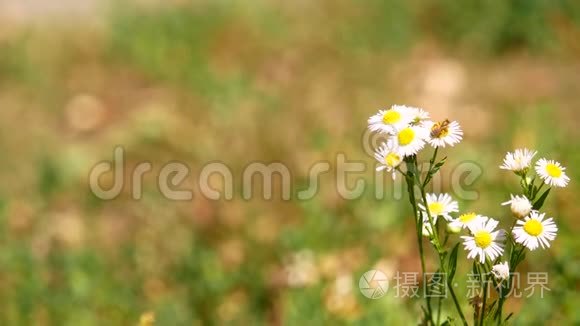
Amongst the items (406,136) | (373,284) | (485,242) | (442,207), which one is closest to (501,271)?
(485,242)

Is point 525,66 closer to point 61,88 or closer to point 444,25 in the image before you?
point 444,25

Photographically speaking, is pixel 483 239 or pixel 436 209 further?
pixel 436 209

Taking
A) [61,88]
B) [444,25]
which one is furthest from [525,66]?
[61,88]

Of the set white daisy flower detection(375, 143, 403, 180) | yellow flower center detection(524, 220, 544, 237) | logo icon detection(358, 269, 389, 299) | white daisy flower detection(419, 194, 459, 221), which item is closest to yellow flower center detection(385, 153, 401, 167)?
white daisy flower detection(375, 143, 403, 180)

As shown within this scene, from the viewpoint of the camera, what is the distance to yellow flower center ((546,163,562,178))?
1359mm

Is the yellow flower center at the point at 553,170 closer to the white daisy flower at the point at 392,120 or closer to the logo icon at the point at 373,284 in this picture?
the white daisy flower at the point at 392,120

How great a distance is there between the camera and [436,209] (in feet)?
4.77

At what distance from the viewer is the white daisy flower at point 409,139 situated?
52.3 inches

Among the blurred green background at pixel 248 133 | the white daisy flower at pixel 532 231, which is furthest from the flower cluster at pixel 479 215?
the blurred green background at pixel 248 133

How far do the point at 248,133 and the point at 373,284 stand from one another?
122 cm

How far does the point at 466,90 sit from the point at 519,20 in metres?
0.48

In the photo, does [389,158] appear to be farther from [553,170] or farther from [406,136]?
[553,170]

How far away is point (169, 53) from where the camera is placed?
390cm

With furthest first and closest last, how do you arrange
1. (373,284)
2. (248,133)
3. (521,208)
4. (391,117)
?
1. (248,133)
2. (373,284)
3. (391,117)
4. (521,208)
